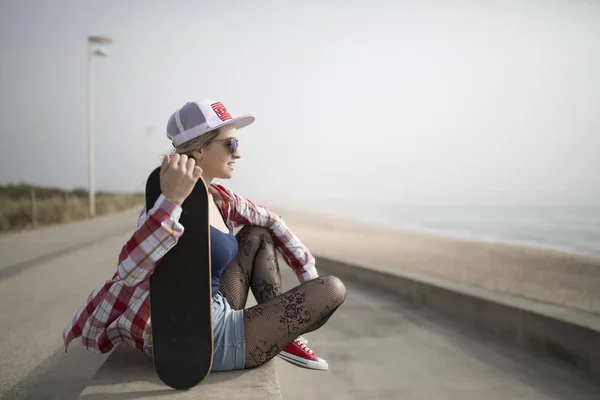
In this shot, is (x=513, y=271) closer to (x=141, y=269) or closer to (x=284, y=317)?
(x=284, y=317)

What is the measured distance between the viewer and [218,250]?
7.36 ft

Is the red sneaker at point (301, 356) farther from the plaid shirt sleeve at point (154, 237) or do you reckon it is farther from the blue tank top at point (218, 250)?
the plaid shirt sleeve at point (154, 237)

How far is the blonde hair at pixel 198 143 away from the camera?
89.5 inches

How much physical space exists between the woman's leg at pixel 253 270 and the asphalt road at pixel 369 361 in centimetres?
58

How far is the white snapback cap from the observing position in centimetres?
223

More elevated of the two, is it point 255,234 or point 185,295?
point 255,234

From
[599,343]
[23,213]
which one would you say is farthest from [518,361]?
[23,213]

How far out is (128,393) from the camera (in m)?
2.17

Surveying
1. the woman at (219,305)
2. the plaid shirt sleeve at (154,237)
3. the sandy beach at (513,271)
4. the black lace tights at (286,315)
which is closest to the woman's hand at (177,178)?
the plaid shirt sleeve at (154,237)

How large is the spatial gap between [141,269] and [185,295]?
225 mm

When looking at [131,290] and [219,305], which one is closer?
[131,290]

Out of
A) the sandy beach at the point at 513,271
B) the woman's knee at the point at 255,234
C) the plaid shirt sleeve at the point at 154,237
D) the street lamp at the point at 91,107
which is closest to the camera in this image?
the plaid shirt sleeve at the point at 154,237

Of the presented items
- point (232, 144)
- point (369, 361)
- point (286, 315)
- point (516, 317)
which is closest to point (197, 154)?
point (232, 144)

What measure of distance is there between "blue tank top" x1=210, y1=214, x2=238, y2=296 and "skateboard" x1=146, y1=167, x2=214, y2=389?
0.18 meters
